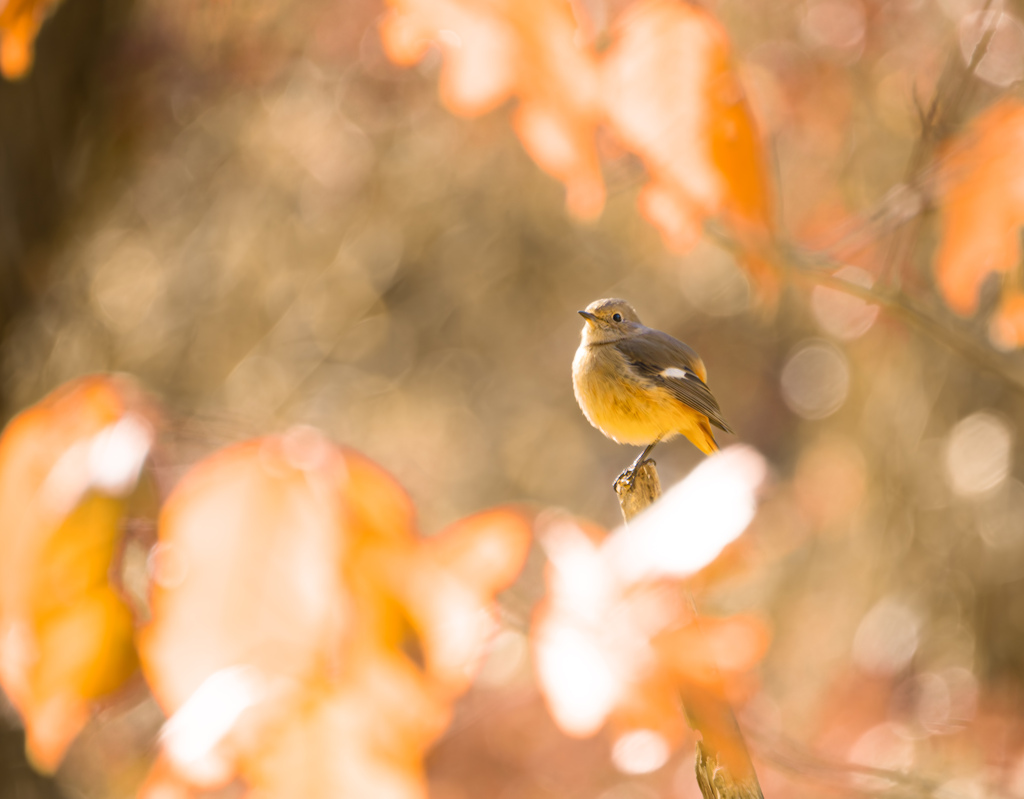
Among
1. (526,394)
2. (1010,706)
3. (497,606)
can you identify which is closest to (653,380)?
(497,606)

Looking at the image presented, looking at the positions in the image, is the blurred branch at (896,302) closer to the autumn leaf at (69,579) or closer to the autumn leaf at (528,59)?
the autumn leaf at (528,59)

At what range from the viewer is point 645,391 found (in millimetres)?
2148

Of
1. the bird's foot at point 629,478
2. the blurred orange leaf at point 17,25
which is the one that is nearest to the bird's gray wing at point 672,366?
the bird's foot at point 629,478

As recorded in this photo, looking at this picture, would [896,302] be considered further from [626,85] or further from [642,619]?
[642,619]

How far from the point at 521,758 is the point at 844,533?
2211 mm

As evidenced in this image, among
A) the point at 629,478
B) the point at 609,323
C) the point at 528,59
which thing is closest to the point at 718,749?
the point at 629,478

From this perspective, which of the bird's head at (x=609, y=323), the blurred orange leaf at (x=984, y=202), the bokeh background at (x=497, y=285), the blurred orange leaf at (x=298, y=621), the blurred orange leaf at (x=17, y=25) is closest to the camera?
the blurred orange leaf at (x=298, y=621)

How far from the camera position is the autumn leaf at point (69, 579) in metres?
1.29

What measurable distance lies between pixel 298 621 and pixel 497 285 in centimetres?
536

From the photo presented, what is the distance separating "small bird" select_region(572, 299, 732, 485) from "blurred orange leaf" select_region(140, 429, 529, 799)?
0.72m

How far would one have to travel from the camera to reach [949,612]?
419 centimetres

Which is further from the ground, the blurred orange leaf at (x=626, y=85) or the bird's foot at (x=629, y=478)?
the blurred orange leaf at (x=626, y=85)

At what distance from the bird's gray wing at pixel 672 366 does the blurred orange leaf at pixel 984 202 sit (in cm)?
65

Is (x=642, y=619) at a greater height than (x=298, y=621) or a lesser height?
lesser
